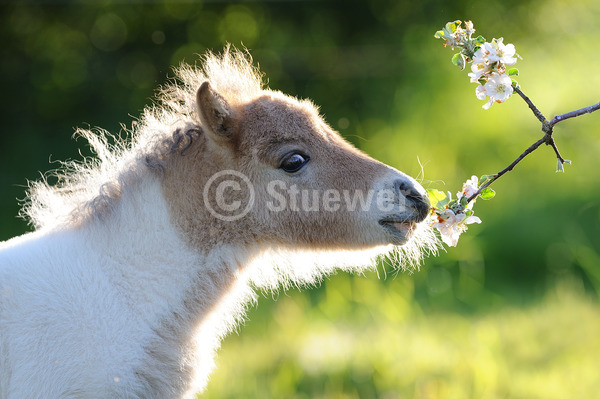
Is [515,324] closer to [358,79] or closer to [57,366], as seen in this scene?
[57,366]

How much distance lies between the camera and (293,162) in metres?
2.84

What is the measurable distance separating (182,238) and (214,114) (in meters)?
0.53

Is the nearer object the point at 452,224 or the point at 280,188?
the point at 452,224

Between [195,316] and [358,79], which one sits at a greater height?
[358,79]

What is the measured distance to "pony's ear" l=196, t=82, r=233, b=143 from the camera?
8.85 ft

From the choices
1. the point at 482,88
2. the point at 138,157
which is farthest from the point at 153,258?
the point at 482,88

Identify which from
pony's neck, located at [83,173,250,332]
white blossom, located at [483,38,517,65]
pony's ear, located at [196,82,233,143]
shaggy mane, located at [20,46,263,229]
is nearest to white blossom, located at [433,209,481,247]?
white blossom, located at [483,38,517,65]

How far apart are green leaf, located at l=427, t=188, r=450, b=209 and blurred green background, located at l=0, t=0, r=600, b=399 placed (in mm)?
1684

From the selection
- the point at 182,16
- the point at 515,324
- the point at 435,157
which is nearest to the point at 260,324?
the point at 515,324

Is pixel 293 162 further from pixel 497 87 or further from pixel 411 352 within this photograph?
pixel 411 352

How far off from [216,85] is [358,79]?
18.3 feet

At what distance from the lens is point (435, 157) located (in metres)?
7.05

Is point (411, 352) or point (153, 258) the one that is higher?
point (411, 352)

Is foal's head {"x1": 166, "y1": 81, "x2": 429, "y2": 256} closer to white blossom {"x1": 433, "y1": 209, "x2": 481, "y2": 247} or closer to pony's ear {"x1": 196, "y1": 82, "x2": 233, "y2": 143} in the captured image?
pony's ear {"x1": 196, "y1": 82, "x2": 233, "y2": 143}
